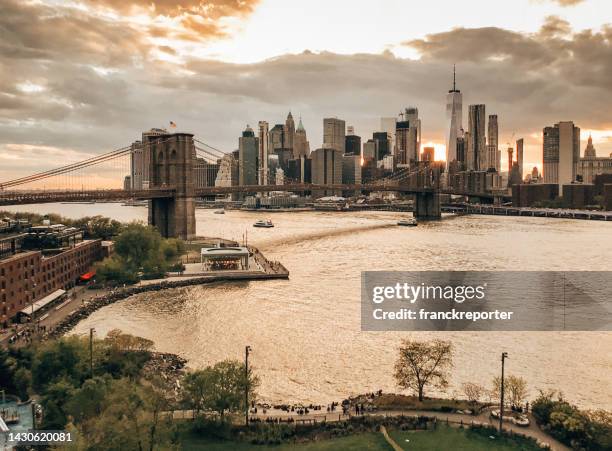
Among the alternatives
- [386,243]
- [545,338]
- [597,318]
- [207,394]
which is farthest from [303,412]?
[386,243]

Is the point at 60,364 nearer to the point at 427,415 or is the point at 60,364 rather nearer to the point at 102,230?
the point at 427,415

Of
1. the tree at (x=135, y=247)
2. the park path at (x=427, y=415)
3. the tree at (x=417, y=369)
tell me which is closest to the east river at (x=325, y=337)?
the tree at (x=417, y=369)

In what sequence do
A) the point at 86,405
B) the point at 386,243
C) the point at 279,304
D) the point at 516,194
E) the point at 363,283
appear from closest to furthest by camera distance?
the point at 86,405
the point at 279,304
the point at 363,283
the point at 386,243
the point at 516,194

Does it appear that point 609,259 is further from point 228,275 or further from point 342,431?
point 342,431

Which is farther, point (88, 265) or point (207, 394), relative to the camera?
point (88, 265)

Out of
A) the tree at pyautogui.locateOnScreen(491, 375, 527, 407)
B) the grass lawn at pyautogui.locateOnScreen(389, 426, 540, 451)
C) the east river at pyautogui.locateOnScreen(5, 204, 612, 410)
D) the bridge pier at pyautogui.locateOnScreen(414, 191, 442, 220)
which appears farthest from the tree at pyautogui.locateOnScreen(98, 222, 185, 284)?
the bridge pier at pyautogui.locateOnScreen(414, 191, 442, 220)

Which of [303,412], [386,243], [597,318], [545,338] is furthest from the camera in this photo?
[386,243]
